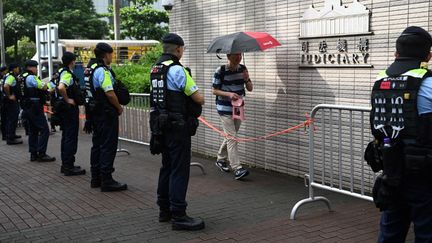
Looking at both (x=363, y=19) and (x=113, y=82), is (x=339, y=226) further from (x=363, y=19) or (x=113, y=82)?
(x=113, y=82)

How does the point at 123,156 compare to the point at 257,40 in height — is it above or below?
below

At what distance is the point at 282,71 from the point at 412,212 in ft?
14.3

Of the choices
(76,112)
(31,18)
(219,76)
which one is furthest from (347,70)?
(31,18)

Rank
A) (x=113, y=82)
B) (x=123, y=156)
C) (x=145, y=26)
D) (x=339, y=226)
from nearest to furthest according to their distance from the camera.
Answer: (x=339, y=226) < (x=113, y=82) < (x=123, y=156) < (x=145, y=26)

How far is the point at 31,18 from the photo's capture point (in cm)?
3481

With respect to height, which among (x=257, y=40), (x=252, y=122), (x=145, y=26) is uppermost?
(x=145, y=26)

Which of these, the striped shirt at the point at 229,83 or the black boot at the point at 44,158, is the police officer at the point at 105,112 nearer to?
the striped shirt at the point at 229,83

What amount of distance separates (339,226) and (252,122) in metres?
3.22

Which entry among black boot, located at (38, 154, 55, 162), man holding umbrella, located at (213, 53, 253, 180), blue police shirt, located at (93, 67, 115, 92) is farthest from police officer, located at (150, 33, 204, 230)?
black boot, located at (38, 154, 55, 162)

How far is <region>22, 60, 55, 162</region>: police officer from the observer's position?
376 inches

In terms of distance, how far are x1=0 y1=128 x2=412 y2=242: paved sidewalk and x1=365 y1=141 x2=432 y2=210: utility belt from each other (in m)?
1.49

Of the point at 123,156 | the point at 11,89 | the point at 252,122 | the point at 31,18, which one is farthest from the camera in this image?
the point at 31,18

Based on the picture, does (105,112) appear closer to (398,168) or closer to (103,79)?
(103,79)

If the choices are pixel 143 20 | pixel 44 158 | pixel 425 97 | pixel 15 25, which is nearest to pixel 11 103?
pixel 44 158
